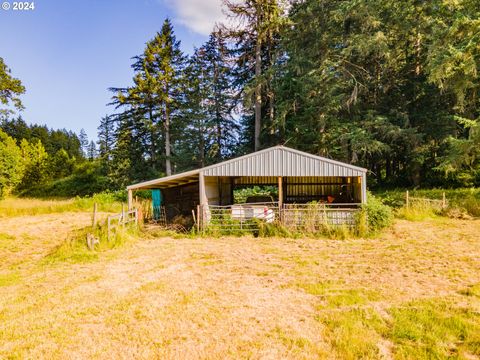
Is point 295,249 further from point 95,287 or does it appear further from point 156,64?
point 156,64

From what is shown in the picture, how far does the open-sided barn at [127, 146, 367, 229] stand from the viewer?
11075 mm

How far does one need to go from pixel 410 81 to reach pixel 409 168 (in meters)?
5.96

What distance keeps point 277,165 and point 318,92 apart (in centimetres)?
1059

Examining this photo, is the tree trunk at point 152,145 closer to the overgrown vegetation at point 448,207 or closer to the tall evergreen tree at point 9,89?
the tall evergreen tree at point 9,89

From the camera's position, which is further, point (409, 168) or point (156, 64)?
point (156, 64)

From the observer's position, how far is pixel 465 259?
280 inches

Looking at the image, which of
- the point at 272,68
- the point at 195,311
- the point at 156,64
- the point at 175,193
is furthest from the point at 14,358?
the point at 156,64

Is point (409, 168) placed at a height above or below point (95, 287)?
above

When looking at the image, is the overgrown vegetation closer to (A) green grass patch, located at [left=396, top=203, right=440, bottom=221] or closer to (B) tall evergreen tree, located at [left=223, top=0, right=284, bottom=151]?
(A) green grass patch, located at [left=396, top=203, right=440, bottom=221]

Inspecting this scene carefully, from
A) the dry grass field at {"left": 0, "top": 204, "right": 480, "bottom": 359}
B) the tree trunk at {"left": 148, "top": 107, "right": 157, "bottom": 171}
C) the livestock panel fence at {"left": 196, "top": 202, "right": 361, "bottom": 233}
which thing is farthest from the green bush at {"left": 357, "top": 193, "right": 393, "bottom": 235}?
the tree trunk at {"left": 148, "top": 107, "right": 157, "bottom": 171}

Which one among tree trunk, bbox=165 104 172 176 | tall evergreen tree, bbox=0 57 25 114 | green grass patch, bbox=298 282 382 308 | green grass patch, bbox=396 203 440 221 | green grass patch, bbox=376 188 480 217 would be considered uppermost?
tall evergreen tree, bbox=0 57 25 114

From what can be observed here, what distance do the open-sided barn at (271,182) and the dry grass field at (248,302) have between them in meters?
2.98

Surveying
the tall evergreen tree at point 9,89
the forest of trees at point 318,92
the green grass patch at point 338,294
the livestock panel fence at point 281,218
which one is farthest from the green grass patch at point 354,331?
the tall evergreen tree at point 9,89

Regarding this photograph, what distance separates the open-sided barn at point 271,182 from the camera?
11.1 meters
